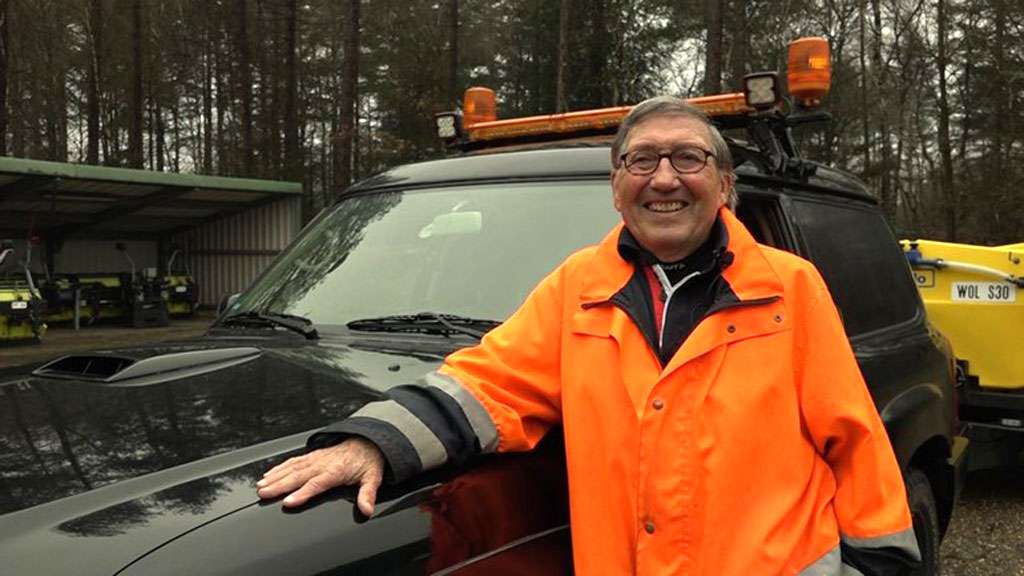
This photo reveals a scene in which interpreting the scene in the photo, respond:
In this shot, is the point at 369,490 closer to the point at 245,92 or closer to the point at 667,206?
the point at 667,206

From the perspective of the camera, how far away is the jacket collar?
1790 mm

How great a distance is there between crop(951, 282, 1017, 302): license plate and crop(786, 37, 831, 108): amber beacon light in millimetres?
3488

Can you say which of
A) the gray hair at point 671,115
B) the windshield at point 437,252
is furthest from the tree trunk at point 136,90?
Answer: the gray hair at point 671,115

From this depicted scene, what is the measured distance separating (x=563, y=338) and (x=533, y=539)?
1.42ft

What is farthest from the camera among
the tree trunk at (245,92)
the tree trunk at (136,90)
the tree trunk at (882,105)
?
the tree trunk at (882,105)

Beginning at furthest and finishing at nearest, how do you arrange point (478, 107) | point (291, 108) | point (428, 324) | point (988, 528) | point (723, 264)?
point (291, 108) → point (988, 528) → point (478, 107) → point (428, 324) → point (723, 264)

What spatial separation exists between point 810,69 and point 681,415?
2.35m

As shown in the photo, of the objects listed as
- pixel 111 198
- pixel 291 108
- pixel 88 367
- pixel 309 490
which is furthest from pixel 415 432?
pixel 291 108

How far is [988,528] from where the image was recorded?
5660mm

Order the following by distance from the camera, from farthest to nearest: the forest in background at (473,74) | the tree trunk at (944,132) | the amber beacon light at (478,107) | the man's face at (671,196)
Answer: the tree trunk at (944,132) < the forest in background at (473,74) < the amber beacon light at (478,107) < the man's face at (671,196)

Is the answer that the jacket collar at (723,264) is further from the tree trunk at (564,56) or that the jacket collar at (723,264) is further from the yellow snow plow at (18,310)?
the tree trunk at (564,56)

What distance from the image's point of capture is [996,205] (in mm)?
25094

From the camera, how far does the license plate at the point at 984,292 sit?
6.11m

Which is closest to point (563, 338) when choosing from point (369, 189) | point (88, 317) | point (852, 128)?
point (369, 189)
